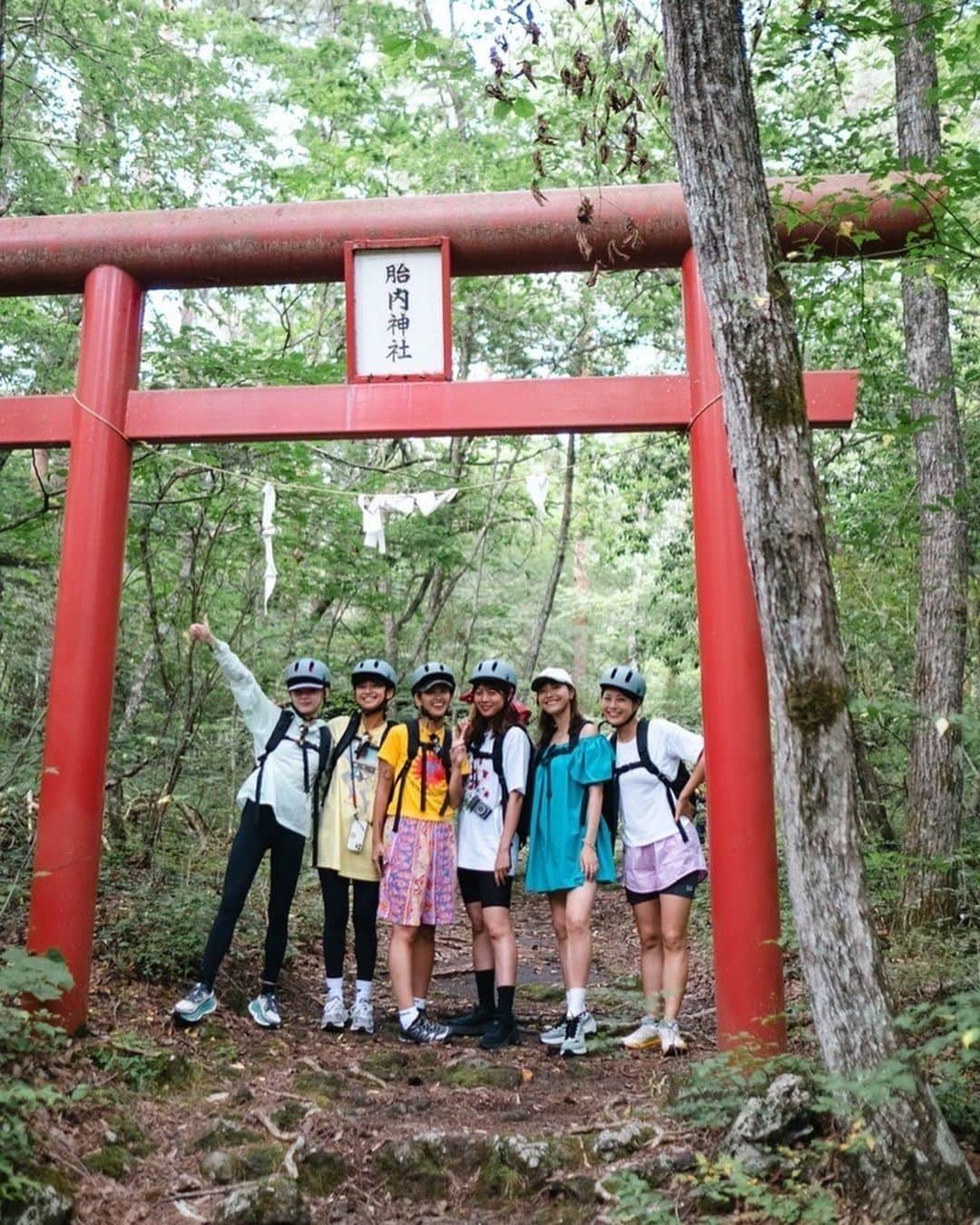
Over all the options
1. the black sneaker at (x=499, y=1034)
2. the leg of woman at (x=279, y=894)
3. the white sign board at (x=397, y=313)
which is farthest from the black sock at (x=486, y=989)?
the white sign board at (x=397, y=313)

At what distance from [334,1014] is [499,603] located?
37.5ft

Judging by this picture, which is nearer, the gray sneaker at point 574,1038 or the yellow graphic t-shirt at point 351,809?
the gray sneaker at point 574,1038

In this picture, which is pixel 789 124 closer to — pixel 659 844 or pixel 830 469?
pixel 830 469

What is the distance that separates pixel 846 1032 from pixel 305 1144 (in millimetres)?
1987

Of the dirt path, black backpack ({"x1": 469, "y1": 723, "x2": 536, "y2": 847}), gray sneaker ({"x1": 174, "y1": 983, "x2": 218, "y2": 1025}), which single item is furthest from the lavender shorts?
gray sneaker ({"x1": 174, "y1": 983, "x2": 218, "y2": 1025})

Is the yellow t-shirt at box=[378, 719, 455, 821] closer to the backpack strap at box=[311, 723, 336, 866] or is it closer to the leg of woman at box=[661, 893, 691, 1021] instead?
the backpack strap at box=[311, 723, 336, 866]

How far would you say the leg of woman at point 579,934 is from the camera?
493 centimetres

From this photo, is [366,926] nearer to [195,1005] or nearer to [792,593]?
[195,1005]

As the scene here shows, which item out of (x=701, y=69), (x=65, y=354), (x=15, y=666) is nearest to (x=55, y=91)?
(x=65, y=354)

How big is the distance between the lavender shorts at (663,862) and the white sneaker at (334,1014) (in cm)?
166

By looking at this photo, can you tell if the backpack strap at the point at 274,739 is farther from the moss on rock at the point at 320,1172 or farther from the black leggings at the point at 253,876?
the moss on rock at the point at 320,1172

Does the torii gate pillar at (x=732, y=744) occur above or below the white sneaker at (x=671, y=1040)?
above

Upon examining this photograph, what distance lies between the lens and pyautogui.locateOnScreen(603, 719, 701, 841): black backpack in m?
5.08

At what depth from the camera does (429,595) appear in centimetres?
1450
